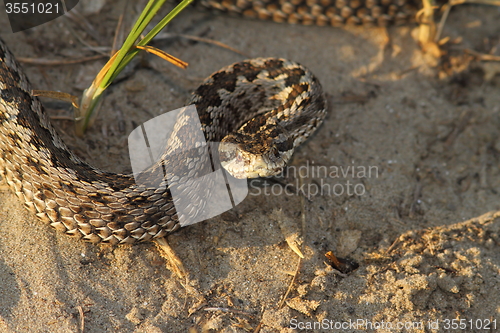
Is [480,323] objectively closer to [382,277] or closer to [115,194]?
[382,277]

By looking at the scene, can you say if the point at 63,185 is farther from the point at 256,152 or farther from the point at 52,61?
the point at 52,61

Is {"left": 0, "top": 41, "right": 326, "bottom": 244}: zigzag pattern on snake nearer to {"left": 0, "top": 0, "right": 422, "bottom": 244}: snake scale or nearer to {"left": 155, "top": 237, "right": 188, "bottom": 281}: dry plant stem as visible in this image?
{"left": 0, "top": 0, "right": 422, "bottom": 244}: snake scale

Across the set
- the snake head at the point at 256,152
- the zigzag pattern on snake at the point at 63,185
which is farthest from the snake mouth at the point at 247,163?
the zigzag pattern on snake at the point at 63,185

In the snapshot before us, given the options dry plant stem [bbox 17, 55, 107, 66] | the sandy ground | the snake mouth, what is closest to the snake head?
the snake mouth

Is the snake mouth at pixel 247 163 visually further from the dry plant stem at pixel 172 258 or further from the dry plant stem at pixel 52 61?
the dry plant stem at pixel 52 61

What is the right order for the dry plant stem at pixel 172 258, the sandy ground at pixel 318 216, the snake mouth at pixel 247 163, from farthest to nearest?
the snake mouth at pixel 247 163
the dry plant stem at pixel 172 258
the sandy ground at pixel 318 216

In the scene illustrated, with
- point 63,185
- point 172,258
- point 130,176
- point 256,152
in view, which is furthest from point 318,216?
point 63,185
